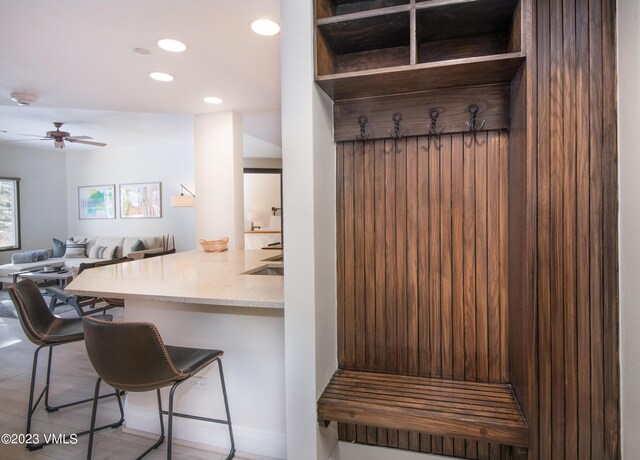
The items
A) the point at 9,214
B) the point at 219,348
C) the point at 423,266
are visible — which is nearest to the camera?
the point at 423,266

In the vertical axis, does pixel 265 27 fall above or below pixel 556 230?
above

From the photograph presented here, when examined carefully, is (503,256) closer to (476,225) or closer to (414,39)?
(476,225)

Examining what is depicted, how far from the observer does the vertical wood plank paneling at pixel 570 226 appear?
47.4 inches

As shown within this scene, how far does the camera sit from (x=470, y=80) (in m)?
1.42

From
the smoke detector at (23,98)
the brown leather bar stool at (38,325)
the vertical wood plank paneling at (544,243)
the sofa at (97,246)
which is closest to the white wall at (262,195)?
the sofa at (97,246)

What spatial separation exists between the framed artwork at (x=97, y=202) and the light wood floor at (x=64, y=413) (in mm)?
4710

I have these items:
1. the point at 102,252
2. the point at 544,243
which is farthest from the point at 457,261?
the point at 102,252

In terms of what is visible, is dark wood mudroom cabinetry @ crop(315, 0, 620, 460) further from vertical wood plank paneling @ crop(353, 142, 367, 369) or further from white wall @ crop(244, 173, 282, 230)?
white wall @ crop(244, 173, 282, 230)

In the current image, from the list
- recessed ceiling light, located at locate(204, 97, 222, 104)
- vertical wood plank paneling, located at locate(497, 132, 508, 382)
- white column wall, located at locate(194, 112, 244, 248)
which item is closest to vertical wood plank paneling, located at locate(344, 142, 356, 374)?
vertical wood plank paneling, located at locate(497, 132, 508, 382)

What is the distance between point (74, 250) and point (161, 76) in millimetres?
6118

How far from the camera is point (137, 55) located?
8.11 ft

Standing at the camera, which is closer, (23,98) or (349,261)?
(349,261)

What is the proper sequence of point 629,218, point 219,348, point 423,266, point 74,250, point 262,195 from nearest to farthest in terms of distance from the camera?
point 629,218 → point 423,266 → point 219,348 → point 74,250 → point 262,195

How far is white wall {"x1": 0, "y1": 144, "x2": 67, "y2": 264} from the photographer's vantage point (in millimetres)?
7207
